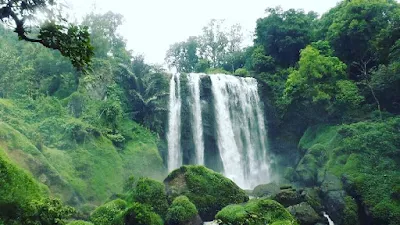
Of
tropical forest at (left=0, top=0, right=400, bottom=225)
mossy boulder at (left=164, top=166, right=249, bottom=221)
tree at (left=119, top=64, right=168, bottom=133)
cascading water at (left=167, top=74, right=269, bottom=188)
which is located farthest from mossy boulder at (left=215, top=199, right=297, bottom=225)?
tree at (left=119, top=64, right=168, bottom=133)

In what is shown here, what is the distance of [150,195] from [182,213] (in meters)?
1.46

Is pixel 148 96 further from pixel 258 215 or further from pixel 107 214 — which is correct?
pixel 258 215

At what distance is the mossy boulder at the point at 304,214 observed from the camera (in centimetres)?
1268

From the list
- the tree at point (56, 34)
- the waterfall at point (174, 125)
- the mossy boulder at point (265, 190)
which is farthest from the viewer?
the waterfall at point (174, 125)

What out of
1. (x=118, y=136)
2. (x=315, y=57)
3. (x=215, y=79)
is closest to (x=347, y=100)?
(x=315, y=57)

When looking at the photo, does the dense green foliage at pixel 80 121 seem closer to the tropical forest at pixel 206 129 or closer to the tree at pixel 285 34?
the tropical forest at pixel 206 129

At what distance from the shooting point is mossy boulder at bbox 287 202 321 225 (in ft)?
41.6

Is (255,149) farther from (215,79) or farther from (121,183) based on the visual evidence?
(121,183)

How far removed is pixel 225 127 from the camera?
25.2 metres

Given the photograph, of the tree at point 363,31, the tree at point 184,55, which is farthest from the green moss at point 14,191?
the tree at point 184,55

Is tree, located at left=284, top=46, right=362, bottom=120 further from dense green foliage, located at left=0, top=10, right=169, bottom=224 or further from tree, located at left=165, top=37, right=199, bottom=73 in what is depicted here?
tree, located at left=165, top=37, right=199, bottom=73

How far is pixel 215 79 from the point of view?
26.7 m

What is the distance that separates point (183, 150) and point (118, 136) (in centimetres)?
558

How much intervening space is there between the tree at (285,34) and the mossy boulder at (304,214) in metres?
19.8
